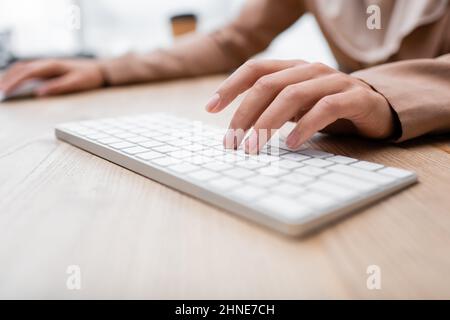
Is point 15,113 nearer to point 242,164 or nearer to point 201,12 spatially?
point 242,164

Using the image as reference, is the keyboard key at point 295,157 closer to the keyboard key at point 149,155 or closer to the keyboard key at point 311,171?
the keyboard key at point 311,171

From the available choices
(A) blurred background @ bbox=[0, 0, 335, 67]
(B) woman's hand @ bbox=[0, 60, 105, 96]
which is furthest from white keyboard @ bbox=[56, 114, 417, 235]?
(A) blurred background @ bbox=[0, 0, 335, 67]

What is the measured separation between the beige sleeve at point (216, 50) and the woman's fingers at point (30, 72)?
131mm

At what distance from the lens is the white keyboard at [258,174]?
0.97 feet

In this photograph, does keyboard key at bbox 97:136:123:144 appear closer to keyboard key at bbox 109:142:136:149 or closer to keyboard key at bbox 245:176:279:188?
keyboard key at bbox 109:142:136:149

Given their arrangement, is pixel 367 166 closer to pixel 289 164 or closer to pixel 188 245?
pixel 289 164

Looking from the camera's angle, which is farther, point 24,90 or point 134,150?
point 24,90

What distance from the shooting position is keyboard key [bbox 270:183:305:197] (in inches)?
12.3

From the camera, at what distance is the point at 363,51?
2.73 ft

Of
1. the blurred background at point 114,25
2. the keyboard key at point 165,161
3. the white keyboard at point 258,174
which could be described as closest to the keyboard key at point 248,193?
the white keyboard at point 258,174

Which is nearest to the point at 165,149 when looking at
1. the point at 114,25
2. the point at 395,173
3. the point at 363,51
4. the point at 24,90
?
the point at 395,173

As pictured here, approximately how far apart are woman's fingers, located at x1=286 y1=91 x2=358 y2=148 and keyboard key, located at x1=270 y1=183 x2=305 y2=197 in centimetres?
12

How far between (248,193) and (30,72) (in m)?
0.92
